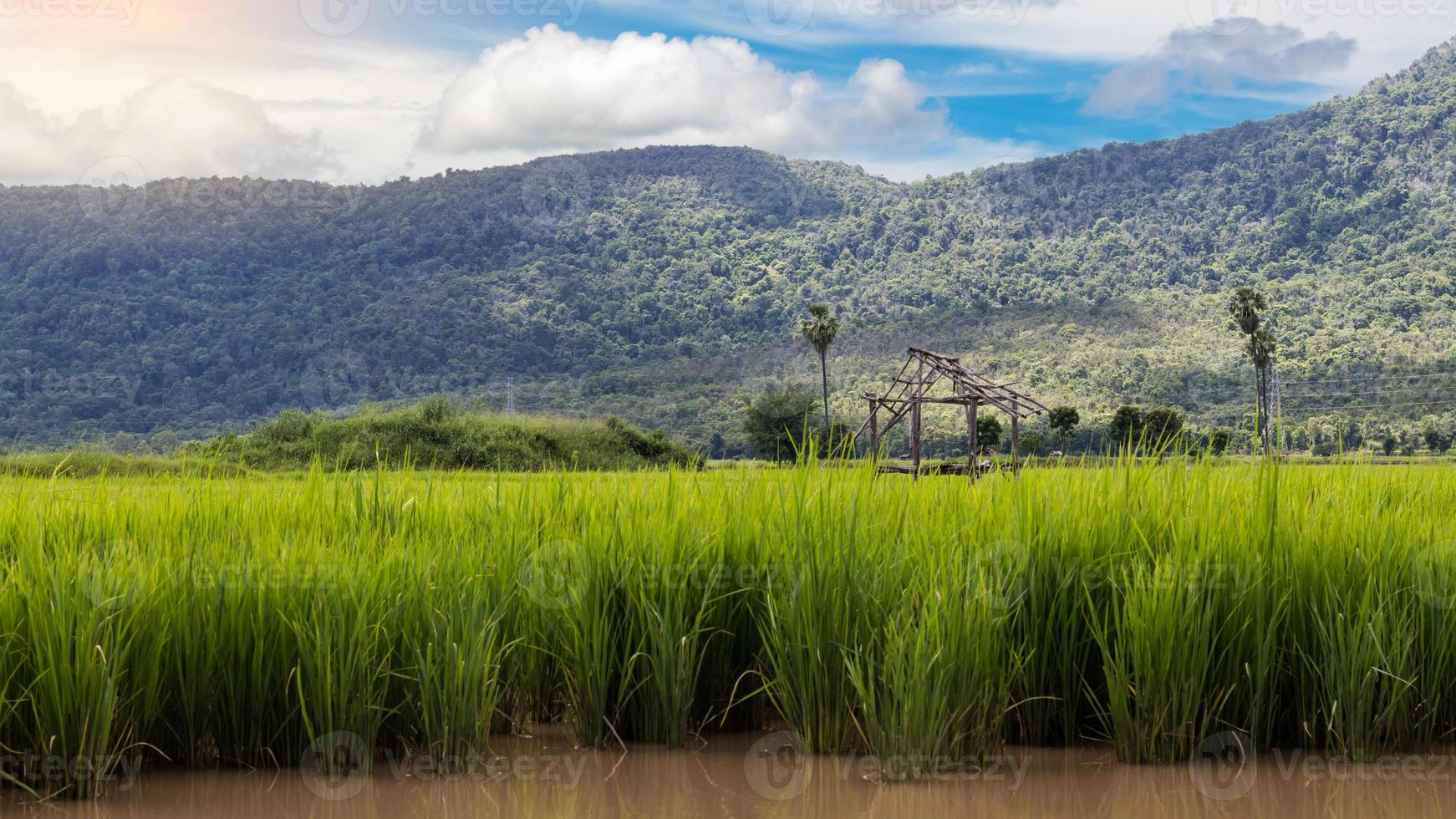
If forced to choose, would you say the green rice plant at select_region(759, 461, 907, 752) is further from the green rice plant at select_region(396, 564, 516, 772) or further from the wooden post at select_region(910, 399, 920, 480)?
the wooden post at select_region(910, 399, 920, 480)

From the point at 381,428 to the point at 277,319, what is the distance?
66.0 m

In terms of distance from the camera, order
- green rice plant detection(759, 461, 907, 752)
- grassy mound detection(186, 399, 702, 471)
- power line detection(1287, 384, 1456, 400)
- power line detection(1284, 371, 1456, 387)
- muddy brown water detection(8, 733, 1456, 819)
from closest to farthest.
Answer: muddy brown water detection(8, 733, 1456, 819), green rice plant detection(759, 461, 907, 752), grassy mound detection(186, 399, 702, 471), power line detection(1287, 384, 1456, 400), power line detection(1284, 371, 1456, 387)

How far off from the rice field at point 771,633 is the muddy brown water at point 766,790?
10 centimetres

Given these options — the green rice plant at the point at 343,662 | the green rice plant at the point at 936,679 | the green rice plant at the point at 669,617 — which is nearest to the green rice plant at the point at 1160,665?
the green rice plant at the point at 936,679

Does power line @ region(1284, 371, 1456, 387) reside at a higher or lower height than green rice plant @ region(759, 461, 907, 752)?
higher

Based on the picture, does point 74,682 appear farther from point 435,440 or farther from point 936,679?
point 435,440

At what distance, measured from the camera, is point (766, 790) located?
10.2 ft

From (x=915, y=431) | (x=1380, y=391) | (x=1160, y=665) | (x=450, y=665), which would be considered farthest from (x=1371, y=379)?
(x=450, y=665)

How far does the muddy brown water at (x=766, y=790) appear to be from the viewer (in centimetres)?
297

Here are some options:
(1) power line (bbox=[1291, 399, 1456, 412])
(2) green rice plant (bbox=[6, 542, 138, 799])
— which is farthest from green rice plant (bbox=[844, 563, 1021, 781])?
(1) power line (bbox=[1291, 399, 1456, 412])

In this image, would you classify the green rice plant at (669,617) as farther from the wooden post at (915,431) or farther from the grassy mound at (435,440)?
the grassy mound at (435,440)

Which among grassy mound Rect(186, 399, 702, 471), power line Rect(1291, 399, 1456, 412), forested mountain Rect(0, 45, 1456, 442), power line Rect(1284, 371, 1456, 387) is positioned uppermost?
forested mountain Rect(0, 45, 1456, 442)

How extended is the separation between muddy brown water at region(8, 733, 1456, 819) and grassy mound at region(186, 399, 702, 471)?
18.2m

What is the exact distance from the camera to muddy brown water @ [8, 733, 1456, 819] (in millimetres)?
2971
